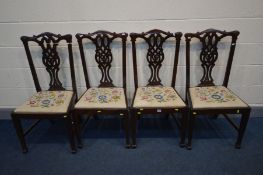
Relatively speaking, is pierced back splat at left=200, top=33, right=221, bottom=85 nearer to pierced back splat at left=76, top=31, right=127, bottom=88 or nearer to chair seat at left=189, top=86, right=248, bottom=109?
chair seat at left=189, top=86, right=248, bottom=109

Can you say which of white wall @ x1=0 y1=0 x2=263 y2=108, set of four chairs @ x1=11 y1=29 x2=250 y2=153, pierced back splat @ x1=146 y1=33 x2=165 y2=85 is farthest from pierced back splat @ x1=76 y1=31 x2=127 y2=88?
pierced back splat @ x1=146 y1=33 x2=165 y2=85

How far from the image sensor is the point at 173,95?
200 cm

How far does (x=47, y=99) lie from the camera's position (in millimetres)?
2010

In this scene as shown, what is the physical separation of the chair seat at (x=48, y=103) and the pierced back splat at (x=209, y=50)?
1096mm

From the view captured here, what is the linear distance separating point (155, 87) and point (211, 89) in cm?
49

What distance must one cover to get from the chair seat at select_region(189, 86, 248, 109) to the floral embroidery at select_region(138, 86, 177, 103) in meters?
0.18

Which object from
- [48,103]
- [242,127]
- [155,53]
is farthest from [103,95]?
[242,127]

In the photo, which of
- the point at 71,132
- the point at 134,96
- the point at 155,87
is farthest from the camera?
the point at 155,87

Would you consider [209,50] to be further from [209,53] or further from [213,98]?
[213,98]

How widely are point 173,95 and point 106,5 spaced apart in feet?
3.14

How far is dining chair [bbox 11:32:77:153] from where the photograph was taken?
1873mm

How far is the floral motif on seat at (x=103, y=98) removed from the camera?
191cm

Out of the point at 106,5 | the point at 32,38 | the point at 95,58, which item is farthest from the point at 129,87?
the point at 32,38

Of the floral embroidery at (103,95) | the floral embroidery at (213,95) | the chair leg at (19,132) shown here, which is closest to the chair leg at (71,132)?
the floral embroidery at (103,95)
